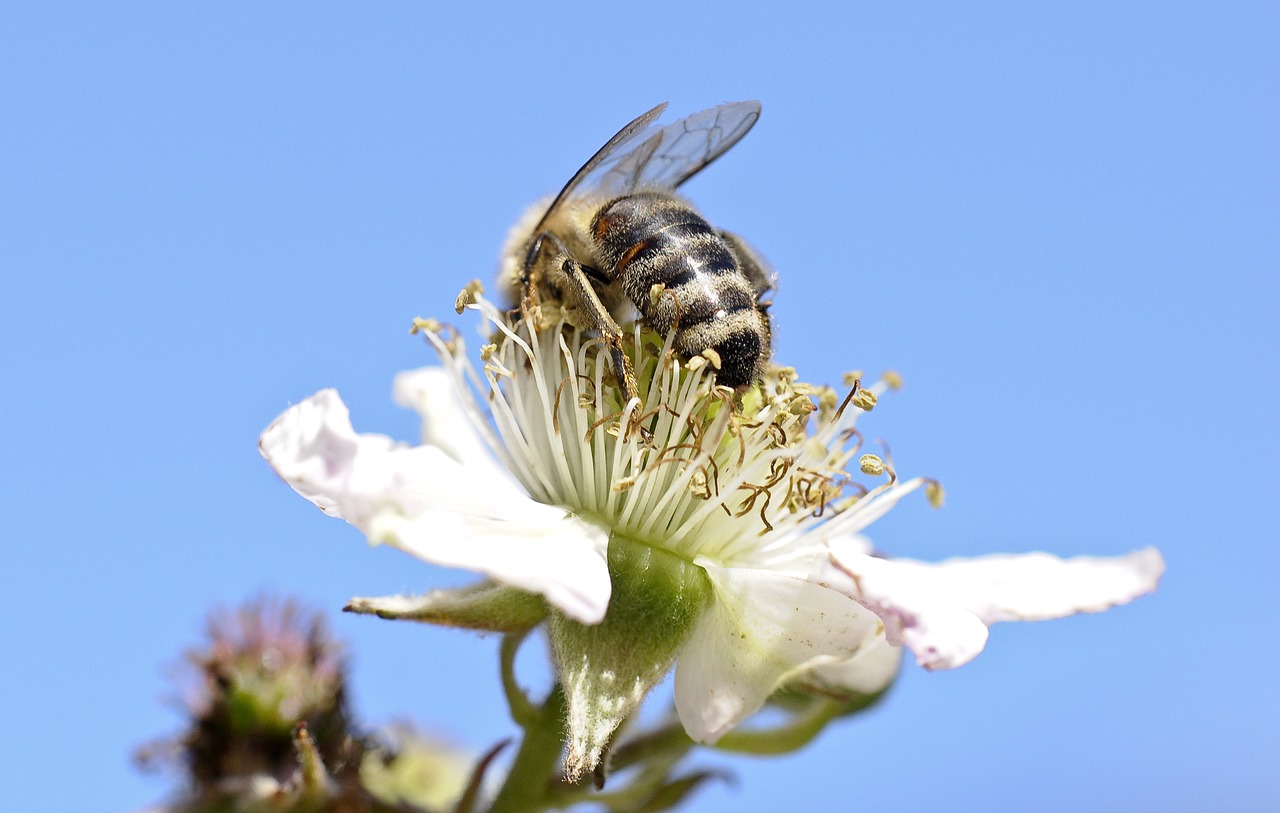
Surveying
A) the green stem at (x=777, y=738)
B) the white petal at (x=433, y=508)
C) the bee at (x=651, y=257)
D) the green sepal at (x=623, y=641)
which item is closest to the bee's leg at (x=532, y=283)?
the bee at (x=651, y=257)

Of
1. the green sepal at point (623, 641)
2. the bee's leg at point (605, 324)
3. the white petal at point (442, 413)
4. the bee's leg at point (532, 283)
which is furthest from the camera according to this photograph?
the white petal at point (442, 413)

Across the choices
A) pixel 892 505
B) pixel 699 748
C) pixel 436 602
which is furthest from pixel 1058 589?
pixel 436 602

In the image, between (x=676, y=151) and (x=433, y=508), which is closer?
(x=433, y=508)

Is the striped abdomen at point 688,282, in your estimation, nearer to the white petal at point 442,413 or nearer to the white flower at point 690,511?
the white flower at point 690,511

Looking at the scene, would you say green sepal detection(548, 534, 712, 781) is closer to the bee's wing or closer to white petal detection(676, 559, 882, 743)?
white petal detection(676, 559, 882, 743)

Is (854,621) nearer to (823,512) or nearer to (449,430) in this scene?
(823,512)

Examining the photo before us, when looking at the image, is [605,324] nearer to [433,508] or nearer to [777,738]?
[433,508]

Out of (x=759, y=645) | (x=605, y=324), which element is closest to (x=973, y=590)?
(x=759, y=645)
